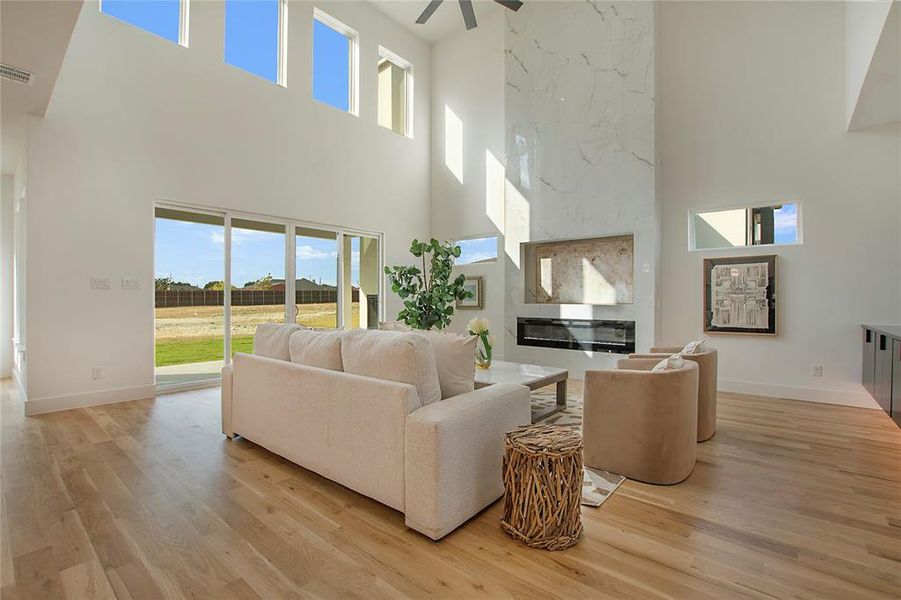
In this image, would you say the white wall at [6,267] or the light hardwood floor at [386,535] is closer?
the light hardwood floor at [386,535]

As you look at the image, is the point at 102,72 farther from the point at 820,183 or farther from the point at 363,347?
the point at 820,183

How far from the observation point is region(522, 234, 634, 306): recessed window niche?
19.0 feet

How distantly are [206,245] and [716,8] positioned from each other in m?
6.69

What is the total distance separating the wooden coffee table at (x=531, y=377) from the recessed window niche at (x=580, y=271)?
2101 millimetres

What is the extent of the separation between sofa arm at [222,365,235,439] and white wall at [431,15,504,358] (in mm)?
4355

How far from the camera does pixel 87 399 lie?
4227 millimetres

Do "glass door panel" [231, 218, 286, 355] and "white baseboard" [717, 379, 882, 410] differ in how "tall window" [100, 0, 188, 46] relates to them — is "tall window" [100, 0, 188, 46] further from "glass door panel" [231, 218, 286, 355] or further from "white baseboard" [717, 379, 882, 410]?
"white baseboard" [717, 379, 882, 410]

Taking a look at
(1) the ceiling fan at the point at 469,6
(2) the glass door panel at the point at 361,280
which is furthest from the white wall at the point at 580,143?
(2) the glass door panel at the point at 361,280

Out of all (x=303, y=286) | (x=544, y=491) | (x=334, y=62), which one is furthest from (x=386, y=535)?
(x=334, y=62)

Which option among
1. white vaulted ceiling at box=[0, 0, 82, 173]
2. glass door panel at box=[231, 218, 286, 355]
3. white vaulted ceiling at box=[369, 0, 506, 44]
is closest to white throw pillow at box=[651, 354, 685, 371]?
white vaulted ceiling at box=[0, 0, 82, 173]

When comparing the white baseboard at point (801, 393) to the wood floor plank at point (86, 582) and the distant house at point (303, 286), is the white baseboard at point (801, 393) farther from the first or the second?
the wood floor plank at point (86, 582)

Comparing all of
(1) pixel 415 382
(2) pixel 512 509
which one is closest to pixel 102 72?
(1) pixel 415 382

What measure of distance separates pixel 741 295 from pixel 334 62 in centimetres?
647

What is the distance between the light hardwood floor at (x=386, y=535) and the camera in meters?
1.61
